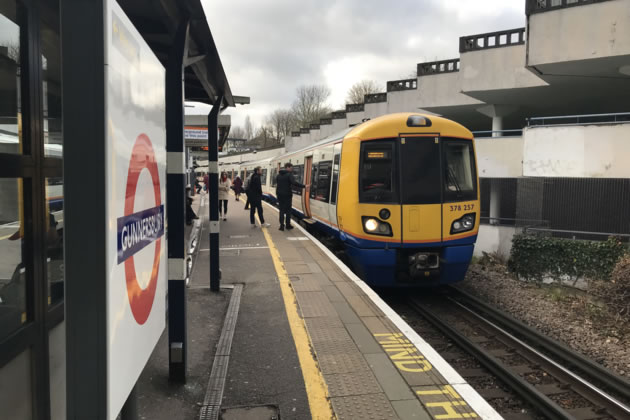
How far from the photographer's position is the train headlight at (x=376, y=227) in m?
7.24

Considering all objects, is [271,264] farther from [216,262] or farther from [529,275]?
[529,275]

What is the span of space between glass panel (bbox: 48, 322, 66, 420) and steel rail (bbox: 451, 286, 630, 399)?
559cm

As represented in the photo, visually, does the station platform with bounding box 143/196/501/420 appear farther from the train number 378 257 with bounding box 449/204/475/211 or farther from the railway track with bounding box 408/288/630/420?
the train number 378 257 with bounding box 449/204/475/211

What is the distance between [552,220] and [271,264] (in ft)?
45.1

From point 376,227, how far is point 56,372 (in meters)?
5.40

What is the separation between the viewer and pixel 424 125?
740cm

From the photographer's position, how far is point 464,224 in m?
7.54

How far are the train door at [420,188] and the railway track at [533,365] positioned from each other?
4.59ft

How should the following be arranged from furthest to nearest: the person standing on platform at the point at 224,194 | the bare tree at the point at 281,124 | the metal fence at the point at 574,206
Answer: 1. the bare tree at the point at 281,124
2. the metal fence at the point at 574,206
3. the person standing on platform at the point at 224,194

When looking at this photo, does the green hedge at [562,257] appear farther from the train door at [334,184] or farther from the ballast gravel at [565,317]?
the train door at [334,184]

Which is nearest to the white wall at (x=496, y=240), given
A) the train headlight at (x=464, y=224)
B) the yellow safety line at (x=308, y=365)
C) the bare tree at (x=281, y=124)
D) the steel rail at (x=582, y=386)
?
the train headlight at (x=464, y=224)

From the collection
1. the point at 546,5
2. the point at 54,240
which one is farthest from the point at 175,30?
the point at 546,5

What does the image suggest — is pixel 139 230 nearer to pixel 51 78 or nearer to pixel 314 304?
pixel 51 78

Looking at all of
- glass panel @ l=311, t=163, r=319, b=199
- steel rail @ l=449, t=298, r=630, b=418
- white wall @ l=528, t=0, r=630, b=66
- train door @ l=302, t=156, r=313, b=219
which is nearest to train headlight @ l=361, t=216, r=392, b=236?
steel rail @ l=449, t=298, r=630, b=418
